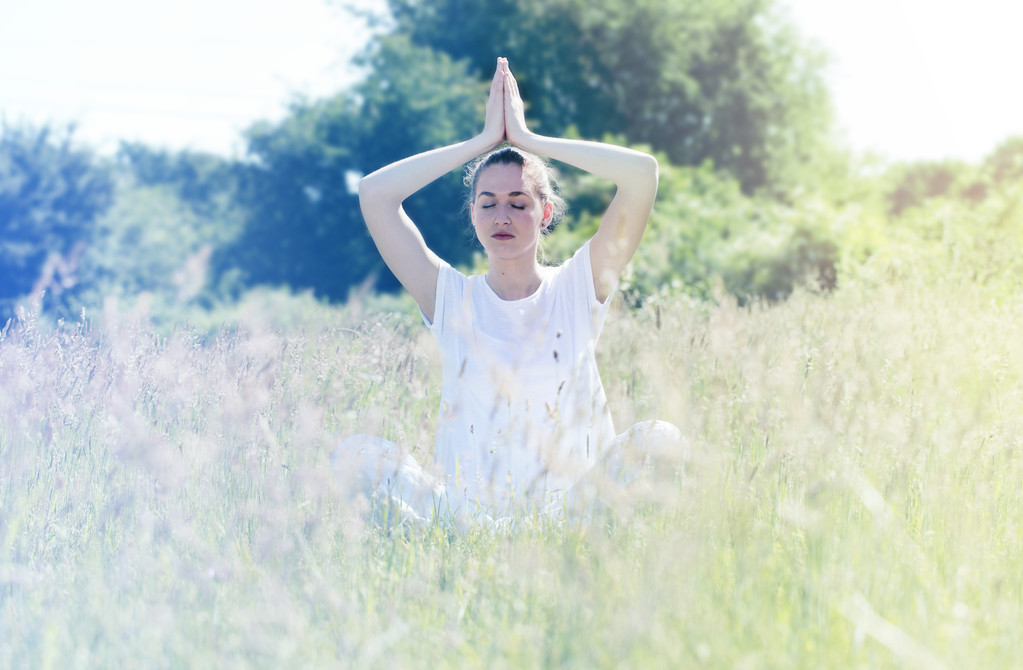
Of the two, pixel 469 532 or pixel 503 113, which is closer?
pixel 469 532

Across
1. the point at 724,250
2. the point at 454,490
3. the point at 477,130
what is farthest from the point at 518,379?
the point at 477,130

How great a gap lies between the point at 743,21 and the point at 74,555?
22.9 meters

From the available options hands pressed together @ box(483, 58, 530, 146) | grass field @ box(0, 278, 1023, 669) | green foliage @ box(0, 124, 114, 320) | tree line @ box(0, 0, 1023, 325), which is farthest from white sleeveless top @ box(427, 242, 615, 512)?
green foliage @ box(0, 124, 114, 320)

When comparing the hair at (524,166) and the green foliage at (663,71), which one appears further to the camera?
the green foliage at (663,71)

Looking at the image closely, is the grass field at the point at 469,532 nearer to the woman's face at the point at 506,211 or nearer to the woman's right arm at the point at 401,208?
the woman's right arm at the point at 401,208

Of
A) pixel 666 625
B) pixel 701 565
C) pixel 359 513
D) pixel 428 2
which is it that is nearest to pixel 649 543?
pixel 701 565

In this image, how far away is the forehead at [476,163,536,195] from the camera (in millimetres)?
2836

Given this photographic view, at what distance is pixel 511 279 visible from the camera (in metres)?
2.95

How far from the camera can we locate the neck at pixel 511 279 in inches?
116

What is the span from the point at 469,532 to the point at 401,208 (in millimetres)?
1167

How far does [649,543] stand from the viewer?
188 cm

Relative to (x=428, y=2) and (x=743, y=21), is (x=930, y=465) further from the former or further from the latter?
(x=428, y=2)

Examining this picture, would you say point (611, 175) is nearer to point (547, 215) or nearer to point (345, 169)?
point (547, 215)

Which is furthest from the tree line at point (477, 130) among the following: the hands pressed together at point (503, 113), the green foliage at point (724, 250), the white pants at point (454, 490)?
the white pants at point (454, 490)
